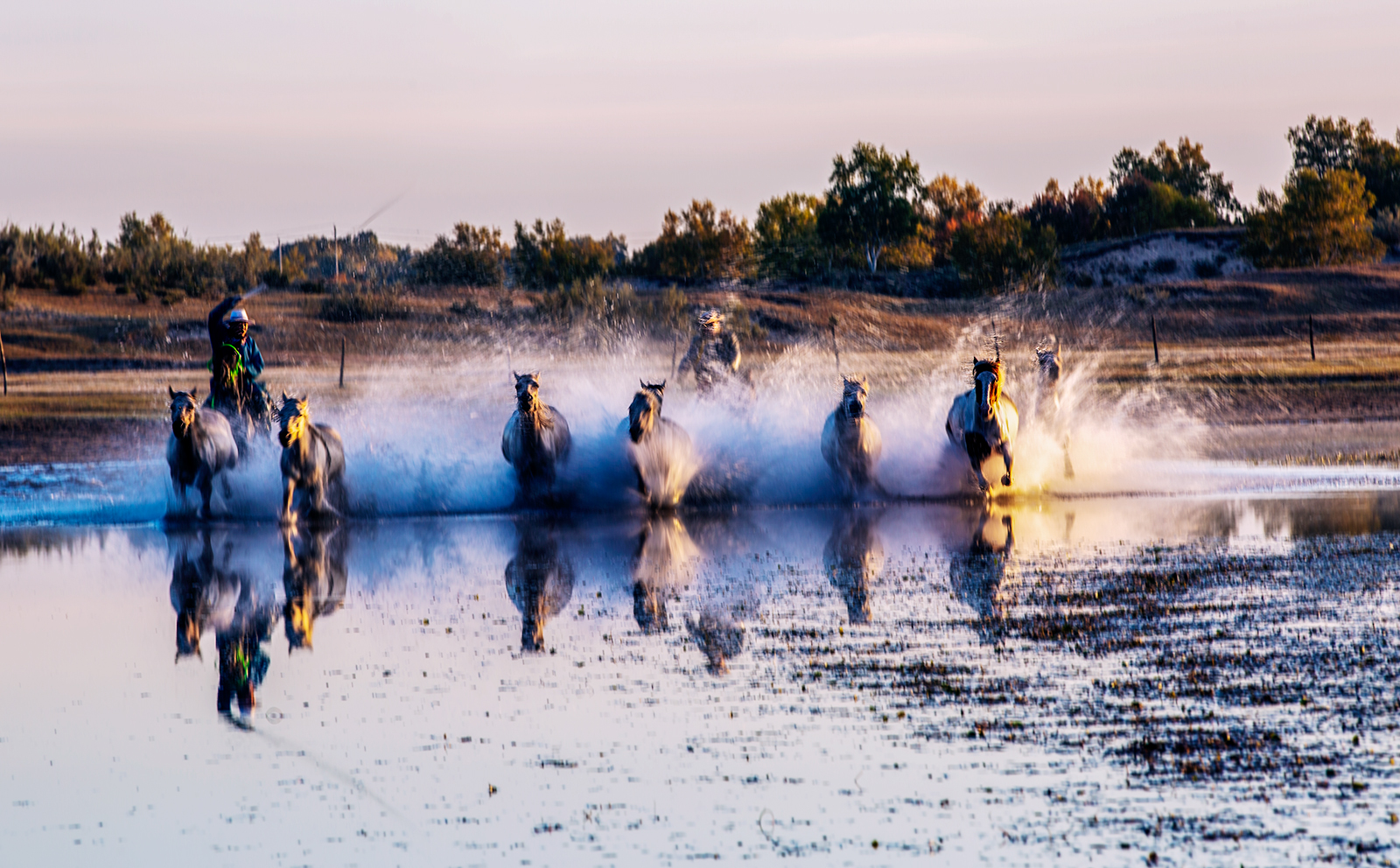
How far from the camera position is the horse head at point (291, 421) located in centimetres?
1577

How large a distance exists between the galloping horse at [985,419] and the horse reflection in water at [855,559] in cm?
137

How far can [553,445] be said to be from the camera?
57.4 feet

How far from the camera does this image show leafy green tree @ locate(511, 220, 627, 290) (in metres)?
71.6

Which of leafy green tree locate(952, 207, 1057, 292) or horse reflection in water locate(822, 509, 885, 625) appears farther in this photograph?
leafy green tree locate(952, 207, 1057, 292)

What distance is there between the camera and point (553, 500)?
1770 centimetres

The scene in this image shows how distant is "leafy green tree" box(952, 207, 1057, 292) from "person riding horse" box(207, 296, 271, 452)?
51069mm

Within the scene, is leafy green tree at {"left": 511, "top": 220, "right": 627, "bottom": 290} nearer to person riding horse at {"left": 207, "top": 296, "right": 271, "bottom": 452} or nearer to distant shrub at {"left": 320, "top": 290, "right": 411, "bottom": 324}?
distant shrub at {"left": 320, "top": 290, "right": 411, "bottom": 324}

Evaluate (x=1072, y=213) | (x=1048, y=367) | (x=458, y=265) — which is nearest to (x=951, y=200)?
(x=1072, y=213)

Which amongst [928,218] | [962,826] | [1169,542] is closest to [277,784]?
[962,826]

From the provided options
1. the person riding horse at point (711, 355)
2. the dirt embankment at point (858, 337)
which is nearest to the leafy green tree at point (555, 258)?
the dirt embankment at point (858, 337)

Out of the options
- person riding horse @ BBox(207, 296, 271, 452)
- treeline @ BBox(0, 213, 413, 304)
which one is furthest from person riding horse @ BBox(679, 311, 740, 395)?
treeline @ BBox(0, 213, 413, 304)

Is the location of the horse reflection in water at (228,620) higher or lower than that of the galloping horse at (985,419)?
lower

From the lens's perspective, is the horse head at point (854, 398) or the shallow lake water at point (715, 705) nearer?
the shallow lake water at point (715, 705)

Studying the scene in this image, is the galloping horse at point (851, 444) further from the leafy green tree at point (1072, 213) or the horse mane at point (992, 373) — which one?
the leafy green tree at point (1072, 213)
